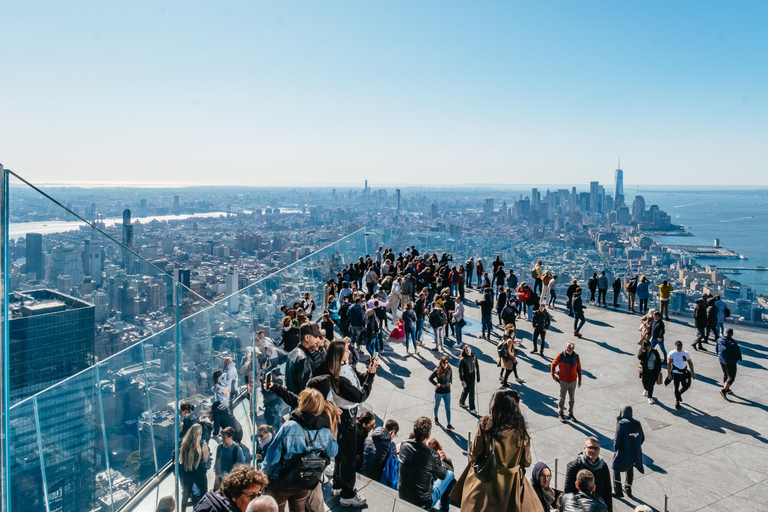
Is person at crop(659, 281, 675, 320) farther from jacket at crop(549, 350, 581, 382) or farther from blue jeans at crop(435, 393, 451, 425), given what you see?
blue jeans at crop(435, 393, 451, 425)

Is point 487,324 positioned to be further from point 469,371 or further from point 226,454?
point 226,454

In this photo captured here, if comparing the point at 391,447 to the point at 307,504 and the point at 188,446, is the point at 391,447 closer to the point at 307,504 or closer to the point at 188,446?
the point at 307,504

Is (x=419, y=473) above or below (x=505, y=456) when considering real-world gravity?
below

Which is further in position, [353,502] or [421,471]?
[421,471]

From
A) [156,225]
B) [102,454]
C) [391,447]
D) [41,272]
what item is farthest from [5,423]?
[156,225]

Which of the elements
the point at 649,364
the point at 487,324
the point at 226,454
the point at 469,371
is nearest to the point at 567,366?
the point at 469,371

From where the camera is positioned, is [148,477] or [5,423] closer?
[5,423]

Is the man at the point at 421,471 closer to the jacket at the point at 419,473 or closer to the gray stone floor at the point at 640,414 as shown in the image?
the jacket at the point at 419,473

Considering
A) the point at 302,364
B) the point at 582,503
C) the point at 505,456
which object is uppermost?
the point at 302,364
